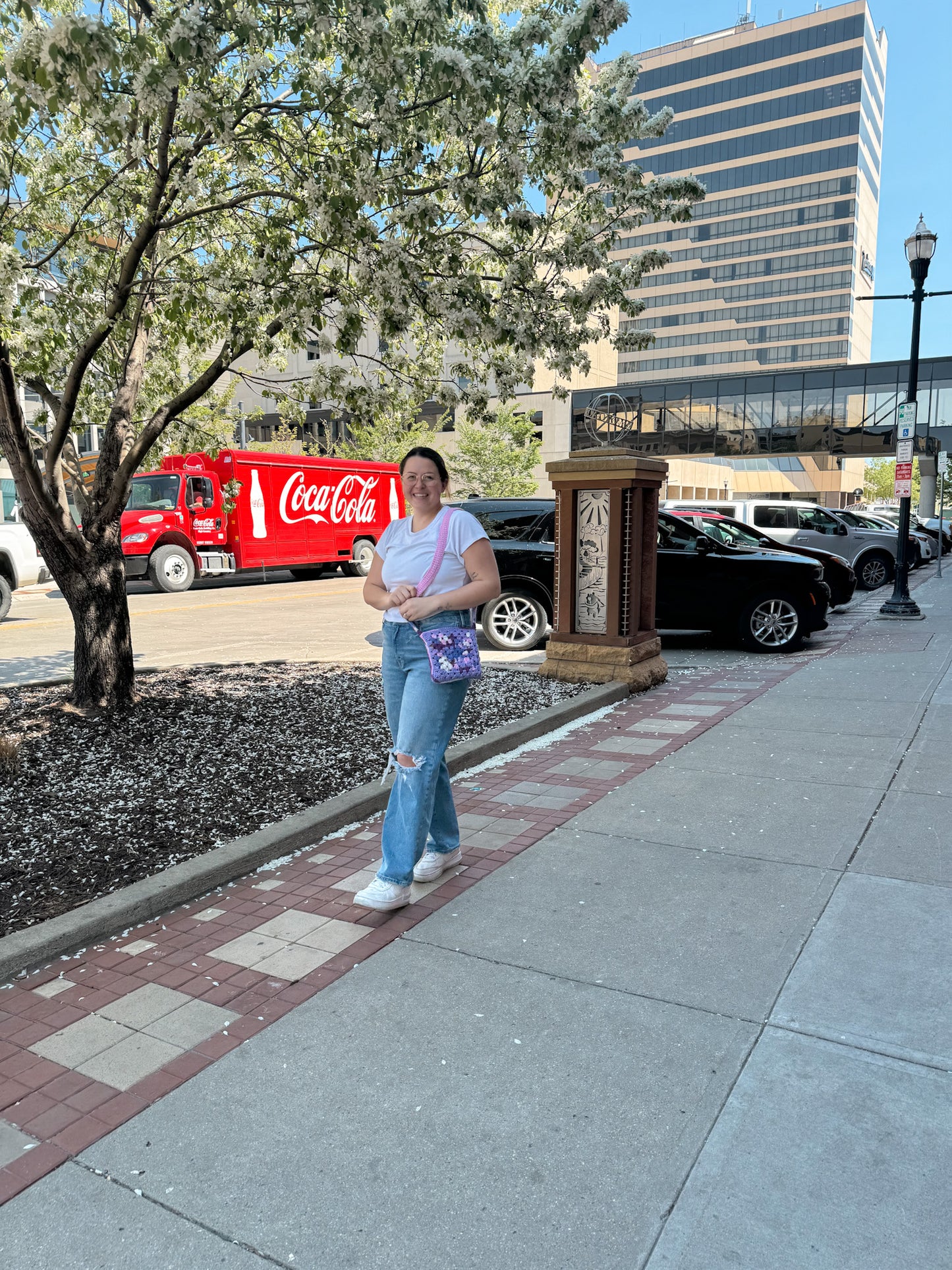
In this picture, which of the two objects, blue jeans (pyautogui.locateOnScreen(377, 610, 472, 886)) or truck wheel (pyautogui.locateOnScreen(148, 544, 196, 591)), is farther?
truck wheel (pyautogui.locateOnScreen(148, 544, 196, 591))

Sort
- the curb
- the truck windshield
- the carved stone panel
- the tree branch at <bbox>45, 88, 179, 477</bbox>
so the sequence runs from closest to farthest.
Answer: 1. the curb
2. the tree branch at <bbox>45, 88, 179, 477</bbox>
3. the carved stone panel
4. the truck windshield

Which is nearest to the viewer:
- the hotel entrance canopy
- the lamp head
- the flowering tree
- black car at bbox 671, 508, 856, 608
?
the flowering tree

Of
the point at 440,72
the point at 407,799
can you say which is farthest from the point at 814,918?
the point at 440,72

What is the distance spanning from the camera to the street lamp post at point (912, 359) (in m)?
13.7

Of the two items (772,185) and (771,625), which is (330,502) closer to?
(771,625)

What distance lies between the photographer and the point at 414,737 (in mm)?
3895

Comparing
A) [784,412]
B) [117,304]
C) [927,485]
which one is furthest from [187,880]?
[784,412]

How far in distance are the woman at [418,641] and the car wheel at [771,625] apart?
8079mm

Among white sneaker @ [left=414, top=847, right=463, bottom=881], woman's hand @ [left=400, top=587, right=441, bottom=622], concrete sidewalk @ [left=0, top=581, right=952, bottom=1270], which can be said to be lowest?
concrete sidewalk @ [left=0, top=581, right=952, bottom=1270]

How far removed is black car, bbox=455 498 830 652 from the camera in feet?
36.6

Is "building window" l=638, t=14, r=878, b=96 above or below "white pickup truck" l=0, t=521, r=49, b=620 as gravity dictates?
above

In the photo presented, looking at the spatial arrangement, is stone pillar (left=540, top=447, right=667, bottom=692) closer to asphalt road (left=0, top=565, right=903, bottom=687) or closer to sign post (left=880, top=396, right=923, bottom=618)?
asphalt road (left=0, top=565, right=903, bottom=687)

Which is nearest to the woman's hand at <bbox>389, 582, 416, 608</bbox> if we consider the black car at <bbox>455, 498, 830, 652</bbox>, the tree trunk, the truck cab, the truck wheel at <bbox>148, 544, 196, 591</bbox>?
the tree trunk

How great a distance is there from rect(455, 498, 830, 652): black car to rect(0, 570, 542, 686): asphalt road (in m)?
0.55
